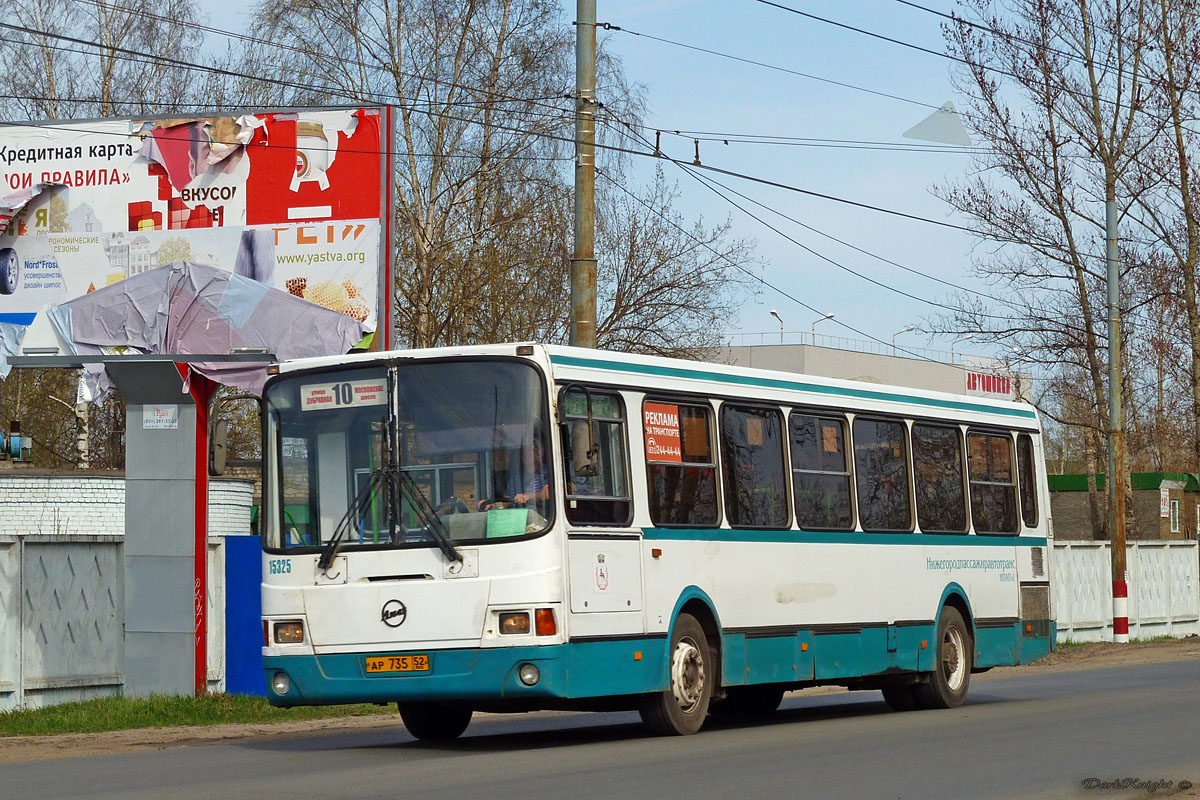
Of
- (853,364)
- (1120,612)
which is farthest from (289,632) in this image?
(853,364)

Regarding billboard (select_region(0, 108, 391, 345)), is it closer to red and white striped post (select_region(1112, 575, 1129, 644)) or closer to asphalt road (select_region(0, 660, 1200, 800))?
asphalt road (select_region(0, 660, 1200, 800))

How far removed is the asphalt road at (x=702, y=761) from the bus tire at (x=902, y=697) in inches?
31.2

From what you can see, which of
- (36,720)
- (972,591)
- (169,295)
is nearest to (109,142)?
(169,295)

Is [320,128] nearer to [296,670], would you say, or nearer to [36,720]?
[36,720]

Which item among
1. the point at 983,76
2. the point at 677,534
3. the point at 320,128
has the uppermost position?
the point at 983,76

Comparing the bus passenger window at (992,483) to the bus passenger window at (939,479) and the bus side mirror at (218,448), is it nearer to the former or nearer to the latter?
the bus passenger window at (939,479)

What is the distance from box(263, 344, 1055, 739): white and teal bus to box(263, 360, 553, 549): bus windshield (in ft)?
0.05

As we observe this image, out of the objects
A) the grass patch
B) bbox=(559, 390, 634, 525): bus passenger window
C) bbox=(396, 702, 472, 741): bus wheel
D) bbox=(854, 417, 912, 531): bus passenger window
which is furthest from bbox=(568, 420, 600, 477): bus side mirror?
the grass patch

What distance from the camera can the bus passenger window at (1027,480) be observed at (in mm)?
18750

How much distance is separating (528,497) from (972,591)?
696 centimetres

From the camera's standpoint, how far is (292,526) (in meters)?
13.0

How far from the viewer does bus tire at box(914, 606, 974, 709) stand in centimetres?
1700

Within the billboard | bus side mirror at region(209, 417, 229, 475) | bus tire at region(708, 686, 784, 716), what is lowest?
bus tire at region(708, 686, 784, 716)

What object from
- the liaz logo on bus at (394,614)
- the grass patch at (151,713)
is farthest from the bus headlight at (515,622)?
the grass patch at (151,713)
